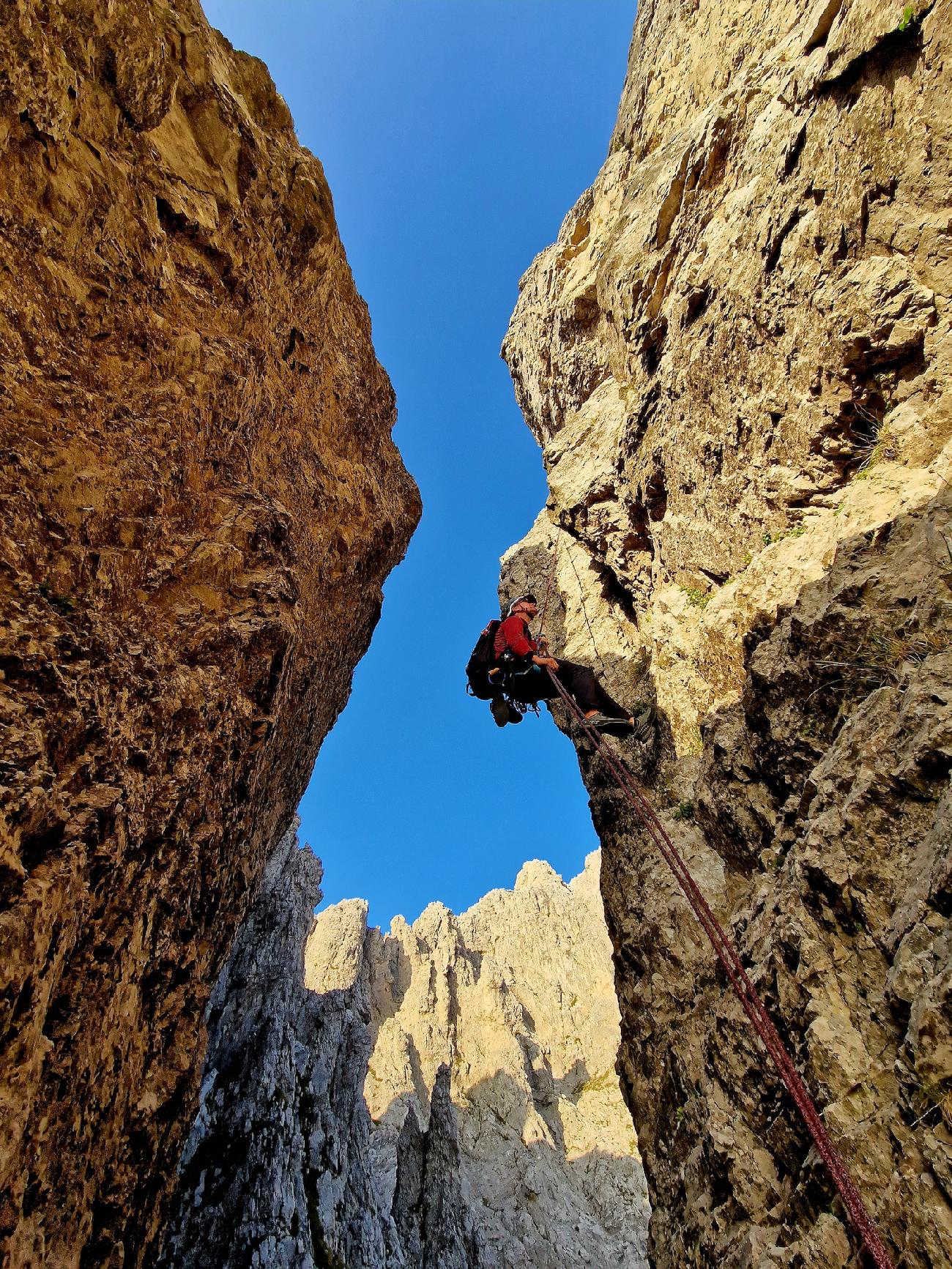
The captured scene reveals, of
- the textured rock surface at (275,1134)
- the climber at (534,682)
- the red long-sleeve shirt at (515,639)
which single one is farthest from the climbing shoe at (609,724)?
the textured rock surface at (275,1134)

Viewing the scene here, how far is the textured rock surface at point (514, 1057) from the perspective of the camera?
31.8 m

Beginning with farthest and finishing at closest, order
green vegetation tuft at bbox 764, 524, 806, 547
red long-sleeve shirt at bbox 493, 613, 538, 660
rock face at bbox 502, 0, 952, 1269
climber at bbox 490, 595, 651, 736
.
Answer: red long-sleeve shirt at bbox 493, 613, 538, 660, climber at bbox 490, 595, 651, 736, green vegetation tuft at bbox 764, 524, 806, 547, rock face at bbox 502, 0, 952, 1269

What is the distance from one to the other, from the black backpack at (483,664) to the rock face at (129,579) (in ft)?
13.4

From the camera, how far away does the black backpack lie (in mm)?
11695

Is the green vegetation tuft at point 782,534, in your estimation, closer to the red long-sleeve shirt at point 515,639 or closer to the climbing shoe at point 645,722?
the climbing shoe at point 645,722

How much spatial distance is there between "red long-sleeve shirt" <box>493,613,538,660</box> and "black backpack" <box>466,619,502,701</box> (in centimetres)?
26

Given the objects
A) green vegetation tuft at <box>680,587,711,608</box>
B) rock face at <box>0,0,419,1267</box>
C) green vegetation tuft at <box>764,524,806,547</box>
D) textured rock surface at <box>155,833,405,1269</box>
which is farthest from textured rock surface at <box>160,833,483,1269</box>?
green vegetation tuft at <box>764,524,806,547</box>

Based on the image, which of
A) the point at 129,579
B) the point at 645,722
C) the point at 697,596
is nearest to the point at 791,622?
the point at 697,596

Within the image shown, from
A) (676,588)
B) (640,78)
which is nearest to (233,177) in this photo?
(676,588)

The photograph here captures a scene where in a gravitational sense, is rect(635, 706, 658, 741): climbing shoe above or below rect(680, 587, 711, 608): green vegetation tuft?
below

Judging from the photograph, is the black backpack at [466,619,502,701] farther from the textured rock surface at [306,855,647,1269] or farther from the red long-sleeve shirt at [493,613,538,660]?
the textured rock surface at [306,855,647,1269]

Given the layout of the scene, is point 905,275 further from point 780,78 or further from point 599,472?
point 599,472

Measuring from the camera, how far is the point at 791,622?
19.4ft

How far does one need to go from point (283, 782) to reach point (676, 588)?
6.98m
